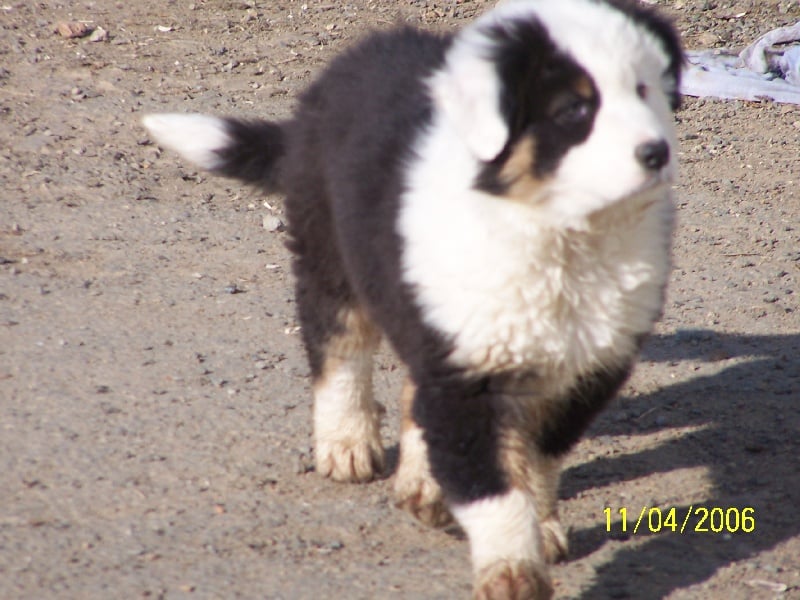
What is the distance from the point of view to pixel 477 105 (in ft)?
9.93

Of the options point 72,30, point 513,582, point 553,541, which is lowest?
point 72,30

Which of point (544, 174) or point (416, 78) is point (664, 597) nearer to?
point (544, 174)

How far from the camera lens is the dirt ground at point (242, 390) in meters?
3.65

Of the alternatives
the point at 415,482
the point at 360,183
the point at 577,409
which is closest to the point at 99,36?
the point at 360,183

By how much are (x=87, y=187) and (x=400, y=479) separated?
130 inches

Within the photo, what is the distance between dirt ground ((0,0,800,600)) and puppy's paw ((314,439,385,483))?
6 centimetres

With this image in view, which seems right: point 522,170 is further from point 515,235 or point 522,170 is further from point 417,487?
point 417,487

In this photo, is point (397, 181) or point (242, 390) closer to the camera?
point (397, 181)

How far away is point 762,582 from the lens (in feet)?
11.8

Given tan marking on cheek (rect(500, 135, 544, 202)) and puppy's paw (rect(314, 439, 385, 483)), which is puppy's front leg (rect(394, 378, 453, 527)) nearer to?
puppy's paw (rect(314, 439, 385, 483))

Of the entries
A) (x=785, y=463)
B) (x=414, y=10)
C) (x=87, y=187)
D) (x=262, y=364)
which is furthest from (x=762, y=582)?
(x=414, y=10)

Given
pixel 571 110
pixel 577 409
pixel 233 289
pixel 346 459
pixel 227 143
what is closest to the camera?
pixel 571 110

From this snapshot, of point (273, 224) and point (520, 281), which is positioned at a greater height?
point (520, 281)

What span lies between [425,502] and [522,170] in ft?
4.24
